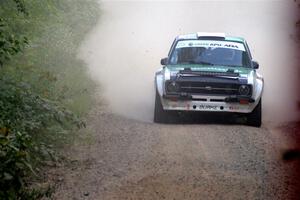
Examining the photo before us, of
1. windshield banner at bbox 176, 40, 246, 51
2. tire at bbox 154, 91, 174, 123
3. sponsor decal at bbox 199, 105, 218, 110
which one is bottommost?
tire at bbox 154, 91, 174, 123

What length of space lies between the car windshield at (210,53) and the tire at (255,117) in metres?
1.38

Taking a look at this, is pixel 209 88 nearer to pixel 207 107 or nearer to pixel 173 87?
pixel 207 107

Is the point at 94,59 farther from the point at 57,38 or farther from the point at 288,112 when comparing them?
the point at 288,112

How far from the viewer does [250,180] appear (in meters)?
7.96

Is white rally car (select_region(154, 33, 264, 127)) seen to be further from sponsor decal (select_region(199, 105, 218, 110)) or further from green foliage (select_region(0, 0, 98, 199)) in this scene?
green foliage (select_region(0, 0, 98, 199))

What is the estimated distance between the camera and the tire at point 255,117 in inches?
483

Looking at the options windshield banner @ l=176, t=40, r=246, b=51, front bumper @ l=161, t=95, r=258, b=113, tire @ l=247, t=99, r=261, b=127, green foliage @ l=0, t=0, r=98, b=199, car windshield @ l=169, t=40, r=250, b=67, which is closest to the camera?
green foliage @ l=0, t=0, r=98, b=199

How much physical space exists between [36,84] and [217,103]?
3.49m

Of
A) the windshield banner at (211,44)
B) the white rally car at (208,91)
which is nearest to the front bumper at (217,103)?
the white rally car at (208,91)

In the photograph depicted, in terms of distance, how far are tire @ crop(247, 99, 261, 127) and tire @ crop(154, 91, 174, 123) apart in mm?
1584

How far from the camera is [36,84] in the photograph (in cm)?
1123

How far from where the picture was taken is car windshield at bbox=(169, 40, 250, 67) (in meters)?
13.3

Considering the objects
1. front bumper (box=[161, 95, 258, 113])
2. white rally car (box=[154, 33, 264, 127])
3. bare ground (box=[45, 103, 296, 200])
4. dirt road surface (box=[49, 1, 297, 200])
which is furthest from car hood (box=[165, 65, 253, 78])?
bare ground (box=[45, 103, 296, 200])

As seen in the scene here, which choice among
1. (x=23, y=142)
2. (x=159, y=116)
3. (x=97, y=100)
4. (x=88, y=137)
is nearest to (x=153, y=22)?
(x=97, y=100)
